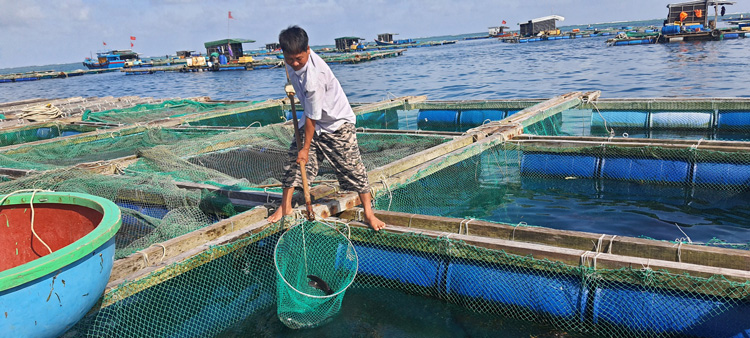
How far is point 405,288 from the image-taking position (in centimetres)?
506

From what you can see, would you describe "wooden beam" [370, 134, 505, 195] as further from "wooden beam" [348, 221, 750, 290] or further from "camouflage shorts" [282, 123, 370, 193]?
"wooden beam" [348, 221, 750, 290]

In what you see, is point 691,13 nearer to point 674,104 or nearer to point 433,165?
point 674,104

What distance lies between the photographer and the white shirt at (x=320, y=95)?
14.0 ft

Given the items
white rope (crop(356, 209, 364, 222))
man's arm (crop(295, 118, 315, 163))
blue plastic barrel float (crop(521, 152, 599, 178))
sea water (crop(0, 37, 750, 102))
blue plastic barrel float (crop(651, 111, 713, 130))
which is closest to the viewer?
man's arm (crop(295, 118, 315, 163))

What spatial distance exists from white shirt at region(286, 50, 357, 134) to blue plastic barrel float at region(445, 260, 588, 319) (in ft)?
5.62

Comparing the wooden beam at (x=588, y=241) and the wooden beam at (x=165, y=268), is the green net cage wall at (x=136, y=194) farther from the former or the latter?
the wooden beam at (x=588, y=241)

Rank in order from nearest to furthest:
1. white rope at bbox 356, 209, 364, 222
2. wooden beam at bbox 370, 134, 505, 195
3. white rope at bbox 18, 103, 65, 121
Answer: white rope at bbox 356, 209, 364, 222 → wooden beam at bbox 370, 134, 505, 195 → white rope at bbox 18, 103, 65, 121

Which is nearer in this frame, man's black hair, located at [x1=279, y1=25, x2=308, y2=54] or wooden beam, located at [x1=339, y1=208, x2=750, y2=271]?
wooden beam, located at [x1=339, y1=208, x2=750, y2=271]

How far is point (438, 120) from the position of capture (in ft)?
46.1

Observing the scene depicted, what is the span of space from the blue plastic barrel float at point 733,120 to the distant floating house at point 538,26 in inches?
2878

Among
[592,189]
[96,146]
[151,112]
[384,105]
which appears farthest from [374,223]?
[151,112]

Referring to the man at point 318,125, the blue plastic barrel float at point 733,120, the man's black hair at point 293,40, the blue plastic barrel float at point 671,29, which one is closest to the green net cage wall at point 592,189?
the man at point 318,125

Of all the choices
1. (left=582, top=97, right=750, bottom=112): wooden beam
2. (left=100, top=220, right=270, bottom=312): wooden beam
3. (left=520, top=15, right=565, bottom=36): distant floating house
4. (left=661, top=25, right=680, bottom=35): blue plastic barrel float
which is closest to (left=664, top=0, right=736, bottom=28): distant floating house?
(left=661, top=25, right=680, bottom=35): blue plastic barrel float

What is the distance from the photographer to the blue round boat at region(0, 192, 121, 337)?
2764 millimetres
